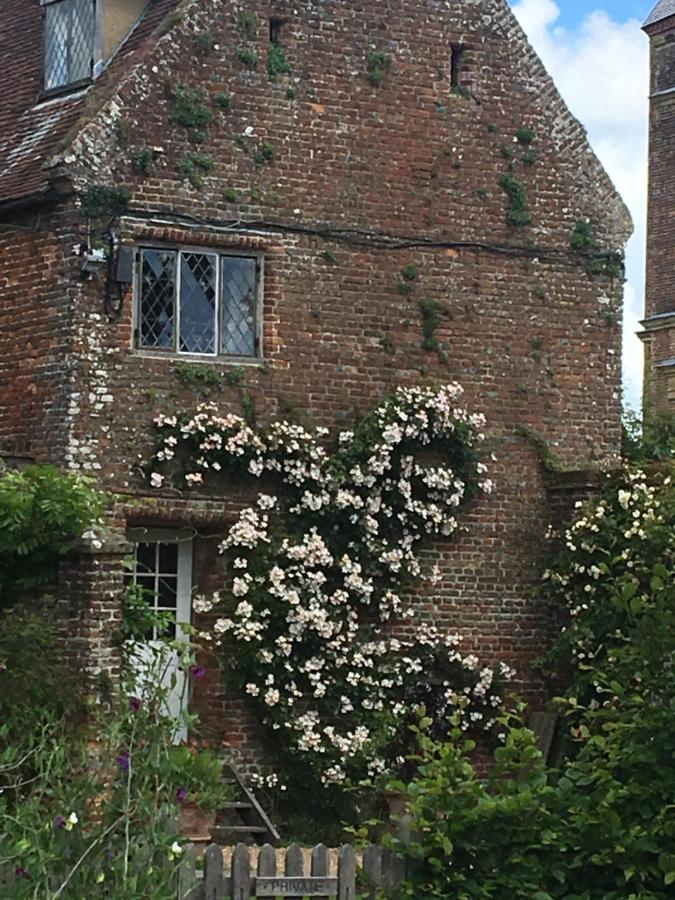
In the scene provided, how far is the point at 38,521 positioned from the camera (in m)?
16.7

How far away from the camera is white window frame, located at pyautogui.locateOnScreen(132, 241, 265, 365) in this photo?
1898 centimetres

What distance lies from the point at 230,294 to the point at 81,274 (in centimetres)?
159

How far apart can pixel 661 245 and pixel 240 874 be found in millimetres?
38224

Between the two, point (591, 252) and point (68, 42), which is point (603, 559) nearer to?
point (591, 252)

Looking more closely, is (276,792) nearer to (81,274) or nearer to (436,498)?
(436,498)

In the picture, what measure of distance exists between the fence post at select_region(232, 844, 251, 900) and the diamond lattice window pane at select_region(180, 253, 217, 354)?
8026 millimetres

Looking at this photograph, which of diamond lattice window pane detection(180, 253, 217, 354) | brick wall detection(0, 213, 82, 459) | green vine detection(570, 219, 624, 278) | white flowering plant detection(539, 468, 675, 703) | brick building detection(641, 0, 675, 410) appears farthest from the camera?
brick building detection(641, 0, 675, 410)

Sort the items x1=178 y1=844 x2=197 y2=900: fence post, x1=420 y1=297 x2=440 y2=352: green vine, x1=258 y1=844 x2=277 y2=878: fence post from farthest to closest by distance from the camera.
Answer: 1. x1=420 y1=297 x2=440 y2=352: green vine
2. x1=258 y1=844 x2=277 y2=878: fence post
3. x1=178 y1=844 x2=197 y2=900: fence post

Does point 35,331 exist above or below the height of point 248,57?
below

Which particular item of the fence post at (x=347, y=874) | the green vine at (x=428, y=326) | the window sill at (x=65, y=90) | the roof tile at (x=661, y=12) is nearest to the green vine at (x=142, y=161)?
the window sill at (x=65, y=90)

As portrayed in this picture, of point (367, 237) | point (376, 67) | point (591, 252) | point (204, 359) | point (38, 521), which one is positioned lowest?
point (38, 521)

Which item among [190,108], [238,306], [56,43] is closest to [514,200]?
[238,306]

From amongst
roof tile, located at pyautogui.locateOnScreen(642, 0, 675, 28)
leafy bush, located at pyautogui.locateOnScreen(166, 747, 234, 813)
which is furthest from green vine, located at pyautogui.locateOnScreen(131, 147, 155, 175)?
roof tile, located at pyautogui.locateOnScreen(642, 0, 675, 28)

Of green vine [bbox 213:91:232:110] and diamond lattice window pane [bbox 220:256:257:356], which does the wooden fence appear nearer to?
diamond lattice window pane [bbox 220:256:257:356]
